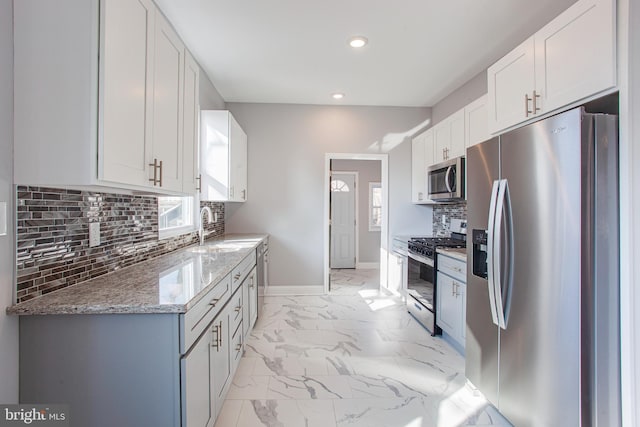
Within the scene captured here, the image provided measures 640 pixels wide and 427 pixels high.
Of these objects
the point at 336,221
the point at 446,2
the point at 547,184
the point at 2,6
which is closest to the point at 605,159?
the point at 547,184

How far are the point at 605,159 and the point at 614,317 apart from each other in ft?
2.19

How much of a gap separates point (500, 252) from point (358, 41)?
2078 millimetres

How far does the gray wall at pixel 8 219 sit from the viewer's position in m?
1.18

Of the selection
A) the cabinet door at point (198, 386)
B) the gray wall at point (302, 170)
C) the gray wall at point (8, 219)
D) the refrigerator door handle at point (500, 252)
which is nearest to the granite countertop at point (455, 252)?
the refrigerator door handle at point (500, 252)

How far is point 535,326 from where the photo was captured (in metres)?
1.58

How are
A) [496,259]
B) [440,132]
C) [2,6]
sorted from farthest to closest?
[440,132], [496,259], [2,6]

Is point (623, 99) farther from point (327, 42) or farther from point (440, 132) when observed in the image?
point (440, 132)

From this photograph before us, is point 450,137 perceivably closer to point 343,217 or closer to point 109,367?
point 343,217

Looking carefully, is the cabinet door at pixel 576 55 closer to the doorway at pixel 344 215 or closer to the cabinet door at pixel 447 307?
the cabinet door at pixel 447 307

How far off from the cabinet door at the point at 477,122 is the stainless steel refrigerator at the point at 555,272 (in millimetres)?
1147

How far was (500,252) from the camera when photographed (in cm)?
174

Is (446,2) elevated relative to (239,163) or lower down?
elevated

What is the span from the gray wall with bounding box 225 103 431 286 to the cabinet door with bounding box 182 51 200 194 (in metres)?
2.20

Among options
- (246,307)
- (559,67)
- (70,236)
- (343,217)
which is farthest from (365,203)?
(70,236)
